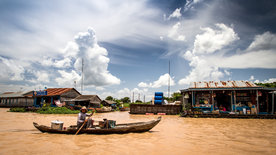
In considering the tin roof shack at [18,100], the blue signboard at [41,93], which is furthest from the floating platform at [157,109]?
the tin roof shack at [18,100]

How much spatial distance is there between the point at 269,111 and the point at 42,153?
22.1 metres

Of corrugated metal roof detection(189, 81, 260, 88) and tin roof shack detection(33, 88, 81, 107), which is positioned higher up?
corrugated metal roof detection(189, 81, 260, 88)

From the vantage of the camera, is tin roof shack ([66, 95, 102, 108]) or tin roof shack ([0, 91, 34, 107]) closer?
tin roof shack ([0, 91, 34, 107])

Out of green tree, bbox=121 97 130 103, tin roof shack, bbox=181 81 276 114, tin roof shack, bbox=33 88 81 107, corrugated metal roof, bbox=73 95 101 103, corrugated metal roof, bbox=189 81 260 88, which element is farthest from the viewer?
green tree, bbox=121 97 130 103

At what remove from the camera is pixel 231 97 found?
17.9m

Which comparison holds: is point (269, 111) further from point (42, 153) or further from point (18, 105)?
point (18, 105)

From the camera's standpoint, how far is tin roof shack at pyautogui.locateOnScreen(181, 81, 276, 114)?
17.2 metres

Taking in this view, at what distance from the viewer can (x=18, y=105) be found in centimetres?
3312

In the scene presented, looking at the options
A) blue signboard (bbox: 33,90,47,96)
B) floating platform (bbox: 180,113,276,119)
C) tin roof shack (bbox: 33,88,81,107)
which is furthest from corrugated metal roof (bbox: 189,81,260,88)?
blue signboard (bbox: 33,90,47,96)

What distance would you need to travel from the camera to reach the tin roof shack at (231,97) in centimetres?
1725

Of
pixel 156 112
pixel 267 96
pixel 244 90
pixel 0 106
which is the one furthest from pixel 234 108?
pixel 0 106

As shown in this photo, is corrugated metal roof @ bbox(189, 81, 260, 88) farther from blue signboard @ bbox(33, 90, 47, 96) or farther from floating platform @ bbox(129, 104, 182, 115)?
blue signboard @ bbox(33, 90, 47, 96)

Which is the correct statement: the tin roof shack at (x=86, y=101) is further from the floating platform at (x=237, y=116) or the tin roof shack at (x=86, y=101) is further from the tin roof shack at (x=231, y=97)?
the floating platform at (x=237, y=116)

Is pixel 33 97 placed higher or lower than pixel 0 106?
higher
